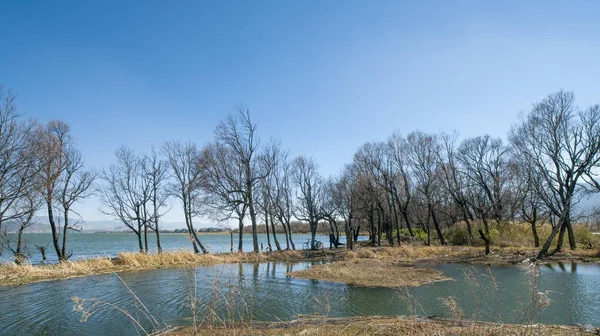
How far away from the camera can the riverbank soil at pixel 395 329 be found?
20.6 feet

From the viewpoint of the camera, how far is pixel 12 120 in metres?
18.9

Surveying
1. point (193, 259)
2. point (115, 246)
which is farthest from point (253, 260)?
point (115, 246)

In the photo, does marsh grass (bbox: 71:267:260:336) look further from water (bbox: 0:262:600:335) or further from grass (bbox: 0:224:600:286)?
grass (bbox: 0:224:600:286)

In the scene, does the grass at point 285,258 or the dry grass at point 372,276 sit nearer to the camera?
the dry grass at point 372,276

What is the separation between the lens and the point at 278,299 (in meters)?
13.1

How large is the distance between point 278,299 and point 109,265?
1472cm

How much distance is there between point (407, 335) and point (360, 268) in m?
14.1

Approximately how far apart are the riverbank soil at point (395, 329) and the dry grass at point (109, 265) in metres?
5.04

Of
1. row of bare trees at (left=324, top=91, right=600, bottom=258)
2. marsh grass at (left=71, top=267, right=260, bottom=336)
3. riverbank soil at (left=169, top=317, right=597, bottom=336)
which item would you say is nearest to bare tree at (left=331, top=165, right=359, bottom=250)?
row of bare trees at (left=324, top=91, right=600, bottom=258)

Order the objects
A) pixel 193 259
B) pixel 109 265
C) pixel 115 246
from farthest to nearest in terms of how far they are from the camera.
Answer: pixel 115 246 < pixel 193 259 < pixel 109 265

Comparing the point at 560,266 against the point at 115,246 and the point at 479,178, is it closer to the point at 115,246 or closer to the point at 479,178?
the point at 479,178

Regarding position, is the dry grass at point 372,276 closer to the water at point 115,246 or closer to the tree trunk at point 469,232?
the water at point 115,246

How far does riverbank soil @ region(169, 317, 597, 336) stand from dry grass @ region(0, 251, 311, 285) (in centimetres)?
504

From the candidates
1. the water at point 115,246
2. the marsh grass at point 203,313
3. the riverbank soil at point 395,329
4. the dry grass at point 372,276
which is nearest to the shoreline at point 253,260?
Answer: the dry grass at point 372,276
